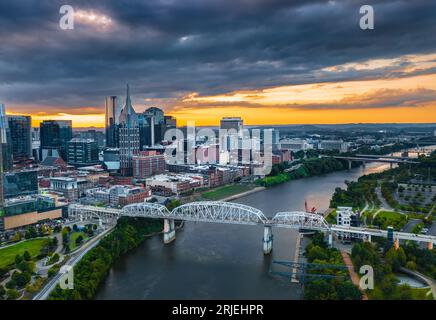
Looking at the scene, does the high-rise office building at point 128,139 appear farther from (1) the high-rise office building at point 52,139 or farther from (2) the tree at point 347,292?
(2) the tree at point 347,292

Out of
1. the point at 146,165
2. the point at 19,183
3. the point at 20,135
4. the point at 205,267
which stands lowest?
the point at 205,267

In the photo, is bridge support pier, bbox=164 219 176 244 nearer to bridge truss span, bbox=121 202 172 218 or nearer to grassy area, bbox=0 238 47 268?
bridge truss span, bbox=121 202 172 218

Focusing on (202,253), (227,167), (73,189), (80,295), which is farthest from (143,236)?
(227,167)

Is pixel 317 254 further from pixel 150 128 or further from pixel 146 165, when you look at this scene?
pixel 150 128

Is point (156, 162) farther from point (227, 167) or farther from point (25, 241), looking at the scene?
point (25, 241)

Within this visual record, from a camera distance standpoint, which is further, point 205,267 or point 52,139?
point 52,139

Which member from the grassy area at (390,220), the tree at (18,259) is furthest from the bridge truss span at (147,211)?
the grassy area at (390,220)

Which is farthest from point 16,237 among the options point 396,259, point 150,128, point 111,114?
point 111,114
